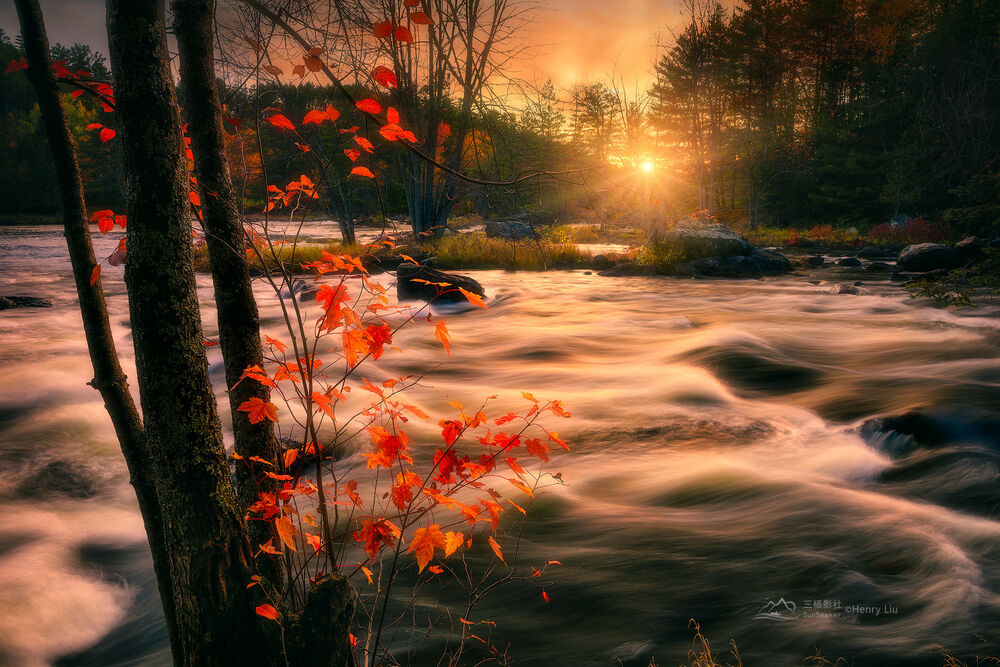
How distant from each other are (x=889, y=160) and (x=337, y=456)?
35.0 metres

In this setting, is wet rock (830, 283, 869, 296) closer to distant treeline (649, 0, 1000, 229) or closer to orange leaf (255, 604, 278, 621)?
distant treeline (649, 0, 1000, 229)

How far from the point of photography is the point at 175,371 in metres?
1.85

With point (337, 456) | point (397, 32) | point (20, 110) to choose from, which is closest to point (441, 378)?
point (337, 456)

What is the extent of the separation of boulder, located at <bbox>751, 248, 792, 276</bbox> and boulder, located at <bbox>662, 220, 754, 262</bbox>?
0.48 metres

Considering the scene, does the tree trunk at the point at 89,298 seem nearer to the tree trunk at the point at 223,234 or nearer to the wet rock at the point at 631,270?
the tree trunk at the point at 223,234

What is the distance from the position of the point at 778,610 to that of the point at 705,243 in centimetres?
1785

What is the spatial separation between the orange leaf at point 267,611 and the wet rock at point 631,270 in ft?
57.2

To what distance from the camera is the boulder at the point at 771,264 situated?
19156 mm

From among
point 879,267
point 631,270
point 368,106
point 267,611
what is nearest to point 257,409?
point 267,611

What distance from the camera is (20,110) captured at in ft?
231

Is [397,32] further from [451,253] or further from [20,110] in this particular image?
[20,110]

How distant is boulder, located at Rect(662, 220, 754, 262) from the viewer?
19.6m

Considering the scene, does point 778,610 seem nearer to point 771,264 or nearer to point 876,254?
point 771,264

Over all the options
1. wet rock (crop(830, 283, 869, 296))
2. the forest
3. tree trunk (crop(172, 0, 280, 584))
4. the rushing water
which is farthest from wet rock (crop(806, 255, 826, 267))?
tree trunk (crop(172, 0, 280, 584))
